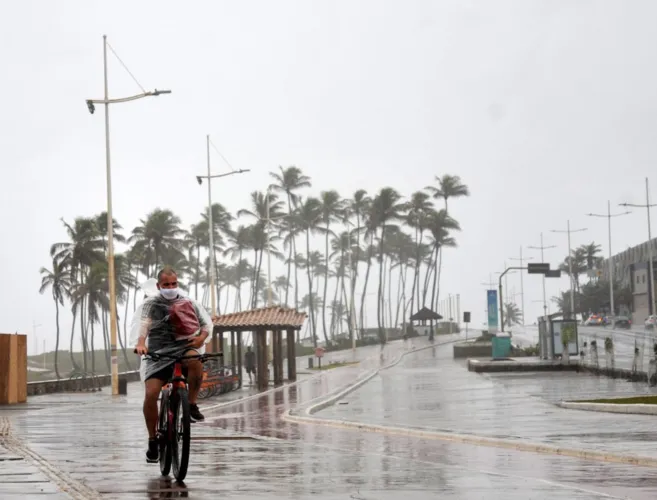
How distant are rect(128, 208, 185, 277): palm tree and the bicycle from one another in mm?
100263

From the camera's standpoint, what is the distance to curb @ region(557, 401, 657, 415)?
2072 cm

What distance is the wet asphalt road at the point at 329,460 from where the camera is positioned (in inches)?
367

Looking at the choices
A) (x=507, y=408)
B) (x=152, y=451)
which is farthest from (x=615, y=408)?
(x=152, y=451)

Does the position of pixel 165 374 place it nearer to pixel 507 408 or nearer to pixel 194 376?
pixel 194 376

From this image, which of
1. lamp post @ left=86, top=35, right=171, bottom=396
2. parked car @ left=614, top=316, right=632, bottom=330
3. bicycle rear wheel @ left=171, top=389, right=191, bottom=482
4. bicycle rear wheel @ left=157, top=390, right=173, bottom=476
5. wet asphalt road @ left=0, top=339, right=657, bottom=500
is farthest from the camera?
parked car @ left=614, top=316, right=632, bottom=330

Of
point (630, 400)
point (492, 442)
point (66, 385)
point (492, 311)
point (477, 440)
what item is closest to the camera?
point (492, 442)

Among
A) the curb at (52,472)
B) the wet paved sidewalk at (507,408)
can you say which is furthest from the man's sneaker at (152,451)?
the wet paved sidewalk at (507,408)

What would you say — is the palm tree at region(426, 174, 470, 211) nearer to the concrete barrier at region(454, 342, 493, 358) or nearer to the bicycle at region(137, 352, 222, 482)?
→ the concrete barrier at region(454, 342, 493, 358)

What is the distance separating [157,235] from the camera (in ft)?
364

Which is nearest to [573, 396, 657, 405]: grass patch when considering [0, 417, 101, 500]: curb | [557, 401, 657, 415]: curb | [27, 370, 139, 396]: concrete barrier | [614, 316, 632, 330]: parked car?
[557, 401, 657, 415]: curb

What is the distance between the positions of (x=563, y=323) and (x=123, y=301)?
4213 inches

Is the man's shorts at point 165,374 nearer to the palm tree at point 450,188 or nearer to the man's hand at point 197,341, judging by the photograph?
the man's hand at point 197,341

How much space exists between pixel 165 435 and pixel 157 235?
102 meters

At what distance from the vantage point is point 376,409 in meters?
25.9
